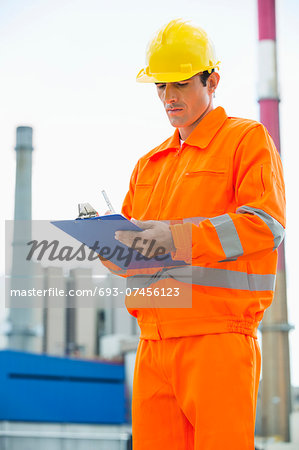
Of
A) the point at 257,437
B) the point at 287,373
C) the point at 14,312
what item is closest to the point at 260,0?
the point at 287,373

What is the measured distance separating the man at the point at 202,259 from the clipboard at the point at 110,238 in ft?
0.11

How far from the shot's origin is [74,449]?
806cm

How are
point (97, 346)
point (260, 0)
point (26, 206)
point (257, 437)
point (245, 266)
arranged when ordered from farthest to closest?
point (97, 346) → point (26, 206) → point (257, 437) → point (260, 0) → point (245, 266)

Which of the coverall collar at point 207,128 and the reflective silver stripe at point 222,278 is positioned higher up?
the coverall collar at point 207,128

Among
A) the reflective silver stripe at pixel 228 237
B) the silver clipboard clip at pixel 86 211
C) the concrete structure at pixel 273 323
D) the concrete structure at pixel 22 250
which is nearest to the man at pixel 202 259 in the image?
the reflective silver stripe at pixel 228 237

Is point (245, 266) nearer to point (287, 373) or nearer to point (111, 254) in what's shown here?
point (111, 254)

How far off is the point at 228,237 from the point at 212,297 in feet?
0.62

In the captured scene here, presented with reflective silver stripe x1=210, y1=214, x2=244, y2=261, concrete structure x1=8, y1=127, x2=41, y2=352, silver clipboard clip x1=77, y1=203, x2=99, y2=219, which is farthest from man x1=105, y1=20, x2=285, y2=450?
concrete structure x1=8, y1=127, x2=41, y2=352

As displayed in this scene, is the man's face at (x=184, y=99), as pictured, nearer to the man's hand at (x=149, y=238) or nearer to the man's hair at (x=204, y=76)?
the man's hair at (x=204, y=76)

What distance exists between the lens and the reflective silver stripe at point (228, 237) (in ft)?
4.90

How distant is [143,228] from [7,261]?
997 cm

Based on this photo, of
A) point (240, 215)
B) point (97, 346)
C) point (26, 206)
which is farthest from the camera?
point (97, 346)

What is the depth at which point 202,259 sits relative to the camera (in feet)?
4.94

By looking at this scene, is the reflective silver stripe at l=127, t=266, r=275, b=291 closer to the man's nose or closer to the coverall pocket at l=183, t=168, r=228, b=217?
the coverall pocket at l=183, t=168, r=228, b=217
